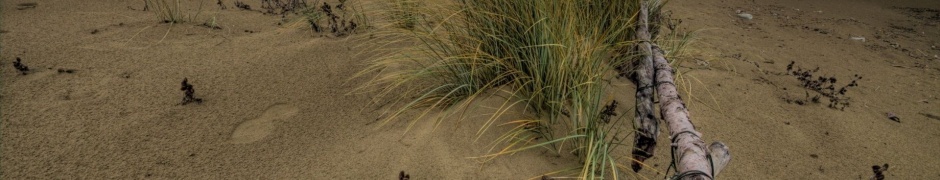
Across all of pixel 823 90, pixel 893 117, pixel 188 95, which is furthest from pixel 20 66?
pixel 893 117

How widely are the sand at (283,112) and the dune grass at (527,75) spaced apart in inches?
4.1

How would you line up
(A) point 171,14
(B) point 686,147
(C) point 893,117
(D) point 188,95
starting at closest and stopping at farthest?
(B) point 686,147 < (D) point 188,95 < (C) point 893,117 < (A) point 171,14

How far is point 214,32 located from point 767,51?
402 cm

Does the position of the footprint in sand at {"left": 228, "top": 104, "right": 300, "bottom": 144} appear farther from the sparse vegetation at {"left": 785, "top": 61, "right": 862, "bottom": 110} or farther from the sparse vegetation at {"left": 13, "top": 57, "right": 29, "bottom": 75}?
the sparse vegetation at {"left": 785, "top": 61, "right": 862, "bottom": 110}

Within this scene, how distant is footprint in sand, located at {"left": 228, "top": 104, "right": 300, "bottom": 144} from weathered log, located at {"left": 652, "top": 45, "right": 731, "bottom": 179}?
158 cm

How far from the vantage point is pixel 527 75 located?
7.96 feet

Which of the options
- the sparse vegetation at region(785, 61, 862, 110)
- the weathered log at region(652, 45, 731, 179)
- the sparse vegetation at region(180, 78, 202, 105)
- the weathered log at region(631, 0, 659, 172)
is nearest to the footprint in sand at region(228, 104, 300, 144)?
the sparse vegetation at region(180, 78, 202, 105)

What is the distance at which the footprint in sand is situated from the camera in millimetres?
2322

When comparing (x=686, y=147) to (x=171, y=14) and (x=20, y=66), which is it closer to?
(x=20, y=66)

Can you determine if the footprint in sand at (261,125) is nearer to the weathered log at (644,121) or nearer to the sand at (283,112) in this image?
the sand at (283,112)

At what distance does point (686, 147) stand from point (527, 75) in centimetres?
92

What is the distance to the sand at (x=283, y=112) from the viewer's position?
211cm

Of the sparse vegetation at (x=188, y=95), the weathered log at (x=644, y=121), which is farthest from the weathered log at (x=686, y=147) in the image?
the sparse vegetation at (x=188, y=95)

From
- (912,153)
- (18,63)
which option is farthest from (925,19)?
(18,63)
